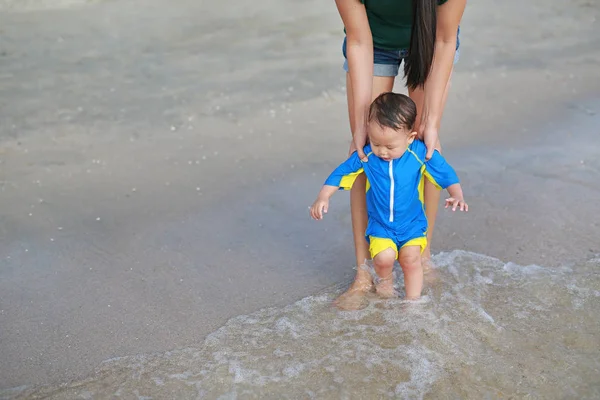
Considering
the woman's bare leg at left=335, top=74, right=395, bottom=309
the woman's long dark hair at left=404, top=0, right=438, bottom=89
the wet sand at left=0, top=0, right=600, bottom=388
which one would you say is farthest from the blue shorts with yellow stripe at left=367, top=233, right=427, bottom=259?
the woman's long dark hair at left=404, top=0, right=438, bottom=89

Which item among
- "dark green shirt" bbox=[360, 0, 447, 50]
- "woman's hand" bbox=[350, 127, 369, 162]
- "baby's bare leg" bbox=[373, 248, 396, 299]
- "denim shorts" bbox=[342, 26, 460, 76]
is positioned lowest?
"baby's bare leg" bbox=[373, 248, 396, 299]

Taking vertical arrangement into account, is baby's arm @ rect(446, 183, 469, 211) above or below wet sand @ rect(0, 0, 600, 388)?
above

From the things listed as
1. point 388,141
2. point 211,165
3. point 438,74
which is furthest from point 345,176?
point 211,165

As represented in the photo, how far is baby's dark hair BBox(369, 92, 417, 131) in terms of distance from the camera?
267 centimetres

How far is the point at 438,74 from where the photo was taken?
280 cm

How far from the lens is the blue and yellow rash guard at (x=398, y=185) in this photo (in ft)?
9.21

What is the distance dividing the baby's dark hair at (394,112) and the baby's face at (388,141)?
0.05 ft

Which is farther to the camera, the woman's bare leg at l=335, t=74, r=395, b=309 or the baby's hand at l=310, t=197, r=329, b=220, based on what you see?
the woman's bare leg at l=335, t=74, r=395, b=309

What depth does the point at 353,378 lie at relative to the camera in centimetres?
262

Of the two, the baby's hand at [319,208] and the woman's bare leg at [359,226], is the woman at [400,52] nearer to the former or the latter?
the woman's bare leg at [359,226]

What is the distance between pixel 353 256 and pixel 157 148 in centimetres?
156

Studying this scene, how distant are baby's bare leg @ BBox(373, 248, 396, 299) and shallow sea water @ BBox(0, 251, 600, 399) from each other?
2.2 inches

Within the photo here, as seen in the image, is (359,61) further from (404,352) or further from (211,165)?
(211,165)

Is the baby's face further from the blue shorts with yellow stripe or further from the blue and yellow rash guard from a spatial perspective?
the blue shorts with yellow stripe
